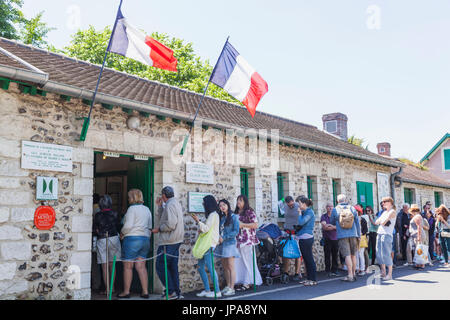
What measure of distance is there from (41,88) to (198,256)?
3.44 meters

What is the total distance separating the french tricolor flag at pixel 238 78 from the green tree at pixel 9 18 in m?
15.8

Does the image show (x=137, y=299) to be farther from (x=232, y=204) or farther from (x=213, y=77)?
(x=213, y=77)

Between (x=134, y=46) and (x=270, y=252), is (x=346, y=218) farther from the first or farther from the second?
(x=134, y=46)

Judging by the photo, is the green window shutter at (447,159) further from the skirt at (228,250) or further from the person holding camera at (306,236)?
the skirt at (228,250)

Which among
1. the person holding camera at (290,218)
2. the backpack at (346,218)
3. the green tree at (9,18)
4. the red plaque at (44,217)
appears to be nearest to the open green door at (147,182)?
the red plaque at (44,217)

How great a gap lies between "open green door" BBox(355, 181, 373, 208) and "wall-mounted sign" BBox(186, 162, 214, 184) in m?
6.79

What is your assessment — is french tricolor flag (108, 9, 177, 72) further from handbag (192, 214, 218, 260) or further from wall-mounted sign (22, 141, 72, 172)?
handbag (192, 214, 218, 260)

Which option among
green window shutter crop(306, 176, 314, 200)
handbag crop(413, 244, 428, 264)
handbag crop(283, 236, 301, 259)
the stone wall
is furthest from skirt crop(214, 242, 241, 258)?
handbag crop(413, 244, 428, 264)

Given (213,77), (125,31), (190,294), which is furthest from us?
(213,77)

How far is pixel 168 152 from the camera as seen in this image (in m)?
8.26

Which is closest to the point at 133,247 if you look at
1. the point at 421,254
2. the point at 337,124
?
the point at 421,254

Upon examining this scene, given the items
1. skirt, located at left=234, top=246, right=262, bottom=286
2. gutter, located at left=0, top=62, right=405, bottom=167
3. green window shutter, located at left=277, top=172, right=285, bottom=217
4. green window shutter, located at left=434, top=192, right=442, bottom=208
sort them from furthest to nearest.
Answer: green window shutter, located at left=434, top=192, right=442, bottom=208, green window shutter, located at left=277, top=172, right=285, bottom=217, skirt, located at left=234, top=246, right=262, bottom=286, gutter, located at left=0, top=62, right=405, bottom=167

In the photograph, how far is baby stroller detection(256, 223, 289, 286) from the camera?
9.26 meters

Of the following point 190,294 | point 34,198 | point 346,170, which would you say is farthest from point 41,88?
point 346,170
